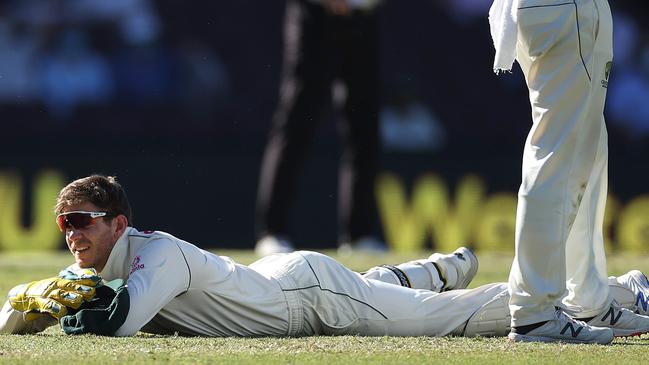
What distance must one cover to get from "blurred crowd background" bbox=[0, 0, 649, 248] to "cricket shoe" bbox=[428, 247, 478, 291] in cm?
531

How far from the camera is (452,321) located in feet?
17.1

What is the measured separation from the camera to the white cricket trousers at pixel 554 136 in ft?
15.7

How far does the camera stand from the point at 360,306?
522 centimetres

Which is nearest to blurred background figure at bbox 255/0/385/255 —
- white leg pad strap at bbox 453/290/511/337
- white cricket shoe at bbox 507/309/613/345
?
white leg pad strap at bbox 453/290/511/337

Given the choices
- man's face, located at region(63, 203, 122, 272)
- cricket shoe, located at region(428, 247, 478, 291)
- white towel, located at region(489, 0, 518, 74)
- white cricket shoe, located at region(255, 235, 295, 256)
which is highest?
white towel, located at region(489, 0, 518, 74)

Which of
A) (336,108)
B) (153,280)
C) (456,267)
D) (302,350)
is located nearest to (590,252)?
(456,267)

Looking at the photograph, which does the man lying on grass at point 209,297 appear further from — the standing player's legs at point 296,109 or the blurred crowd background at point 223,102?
the blurred crowd background at point 223,102

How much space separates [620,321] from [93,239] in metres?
2.06

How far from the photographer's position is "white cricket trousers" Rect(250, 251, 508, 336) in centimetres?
520

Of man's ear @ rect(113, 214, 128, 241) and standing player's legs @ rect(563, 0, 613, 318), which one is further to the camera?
standing player's legs @ rect(563, 0, 613, 318)

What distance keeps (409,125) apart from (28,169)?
10.7 feet

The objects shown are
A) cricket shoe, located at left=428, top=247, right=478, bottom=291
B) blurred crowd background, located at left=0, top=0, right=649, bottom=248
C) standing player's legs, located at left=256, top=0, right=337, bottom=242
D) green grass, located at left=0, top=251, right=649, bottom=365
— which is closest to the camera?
green grass, located at left=0, top=251, right=649, bottom=365

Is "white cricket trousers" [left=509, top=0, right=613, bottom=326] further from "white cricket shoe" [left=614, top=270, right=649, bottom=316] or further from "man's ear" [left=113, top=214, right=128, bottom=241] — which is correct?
"man's ear" [left=113, top=214, right=128, bottom=241]

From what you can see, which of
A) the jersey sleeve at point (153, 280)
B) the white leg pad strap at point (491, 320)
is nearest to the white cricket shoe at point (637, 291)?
the white leg pad strap at point (491, 320)
